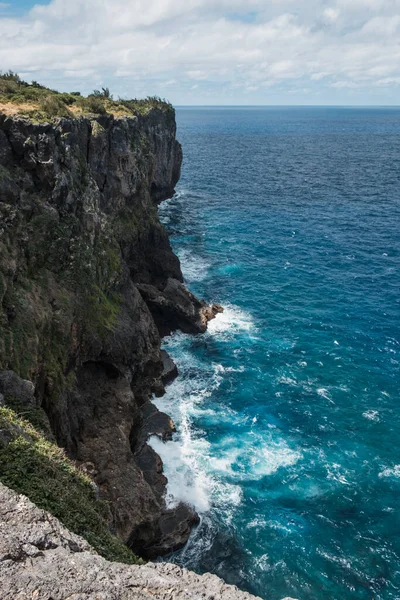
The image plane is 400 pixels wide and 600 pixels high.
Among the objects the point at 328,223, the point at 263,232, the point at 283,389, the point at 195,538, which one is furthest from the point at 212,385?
the point at 328,223

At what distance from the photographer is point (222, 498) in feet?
117

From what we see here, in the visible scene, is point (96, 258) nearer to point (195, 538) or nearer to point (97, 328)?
point (97, 328)

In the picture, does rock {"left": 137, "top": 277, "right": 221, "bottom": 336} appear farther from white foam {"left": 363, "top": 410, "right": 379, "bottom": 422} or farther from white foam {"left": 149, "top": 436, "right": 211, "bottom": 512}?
white foam {"left": 363, "top": 410, "right": 379, "bottom": 422}

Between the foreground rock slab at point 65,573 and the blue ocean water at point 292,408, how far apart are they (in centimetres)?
1887

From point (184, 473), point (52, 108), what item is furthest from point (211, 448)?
point (52, 108)

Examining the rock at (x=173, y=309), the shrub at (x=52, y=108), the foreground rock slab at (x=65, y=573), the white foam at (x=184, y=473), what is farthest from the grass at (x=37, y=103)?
the foreground rock slab at (x=65, y=573)

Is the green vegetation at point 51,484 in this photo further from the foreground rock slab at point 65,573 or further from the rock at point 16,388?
the foreground rock slab at point 65,573

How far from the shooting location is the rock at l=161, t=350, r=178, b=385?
1884 inches

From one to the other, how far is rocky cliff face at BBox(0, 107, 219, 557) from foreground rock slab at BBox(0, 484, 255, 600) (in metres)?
12.2

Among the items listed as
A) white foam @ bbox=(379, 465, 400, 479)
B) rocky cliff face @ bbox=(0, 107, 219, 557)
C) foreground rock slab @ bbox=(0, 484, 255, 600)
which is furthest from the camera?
white foam @ bbox=(379, 465, 400, 479)

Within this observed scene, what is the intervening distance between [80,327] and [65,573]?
2618 cm

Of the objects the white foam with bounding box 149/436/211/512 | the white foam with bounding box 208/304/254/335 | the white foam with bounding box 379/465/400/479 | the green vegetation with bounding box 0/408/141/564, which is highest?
the green vegetation with bounding box 0/408/141/564

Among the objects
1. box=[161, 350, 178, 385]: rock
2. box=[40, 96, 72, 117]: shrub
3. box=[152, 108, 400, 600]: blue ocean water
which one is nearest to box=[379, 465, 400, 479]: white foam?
box=[152, 108, 400, 600]: blue ocean water

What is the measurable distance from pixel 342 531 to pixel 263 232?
64.7 metres
